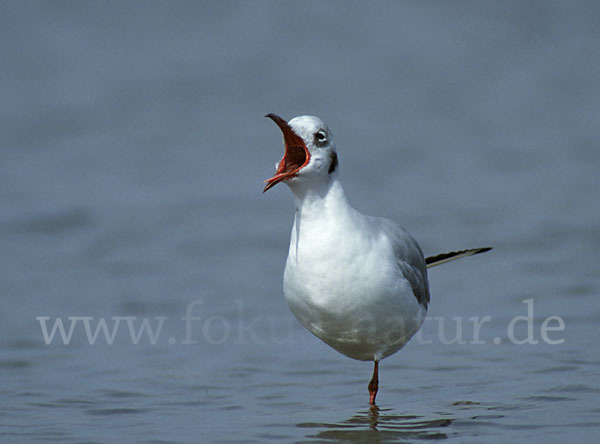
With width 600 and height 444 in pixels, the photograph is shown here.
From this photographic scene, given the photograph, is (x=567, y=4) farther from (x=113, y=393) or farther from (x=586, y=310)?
(x=113, y=393)

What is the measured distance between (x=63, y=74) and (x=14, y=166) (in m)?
3.95

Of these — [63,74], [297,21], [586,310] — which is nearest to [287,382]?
[586,310]

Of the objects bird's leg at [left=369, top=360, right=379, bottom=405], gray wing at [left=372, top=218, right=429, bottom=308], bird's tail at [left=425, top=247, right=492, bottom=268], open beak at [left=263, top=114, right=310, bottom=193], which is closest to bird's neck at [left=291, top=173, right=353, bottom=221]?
open beak at [left=263, top=114, right=310, bottom=193]

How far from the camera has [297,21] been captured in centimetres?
1986

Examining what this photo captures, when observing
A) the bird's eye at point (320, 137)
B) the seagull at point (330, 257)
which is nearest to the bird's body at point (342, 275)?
the seagull at point (330, 257)

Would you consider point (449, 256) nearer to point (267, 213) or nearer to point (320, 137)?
point (320, 137)

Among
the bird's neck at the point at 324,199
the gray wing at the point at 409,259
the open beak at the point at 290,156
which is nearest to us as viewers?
the open beak at the point at 290,156

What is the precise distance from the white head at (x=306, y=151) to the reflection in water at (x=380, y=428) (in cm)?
136

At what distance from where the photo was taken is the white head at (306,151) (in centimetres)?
503

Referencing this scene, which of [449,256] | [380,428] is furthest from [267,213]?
[380,428]

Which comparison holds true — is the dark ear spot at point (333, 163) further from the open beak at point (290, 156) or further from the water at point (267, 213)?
the water at point (267, 213)

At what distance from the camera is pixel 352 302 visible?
5207 millimetres

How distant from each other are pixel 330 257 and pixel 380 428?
3.26 ft

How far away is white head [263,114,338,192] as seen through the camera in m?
5.03
